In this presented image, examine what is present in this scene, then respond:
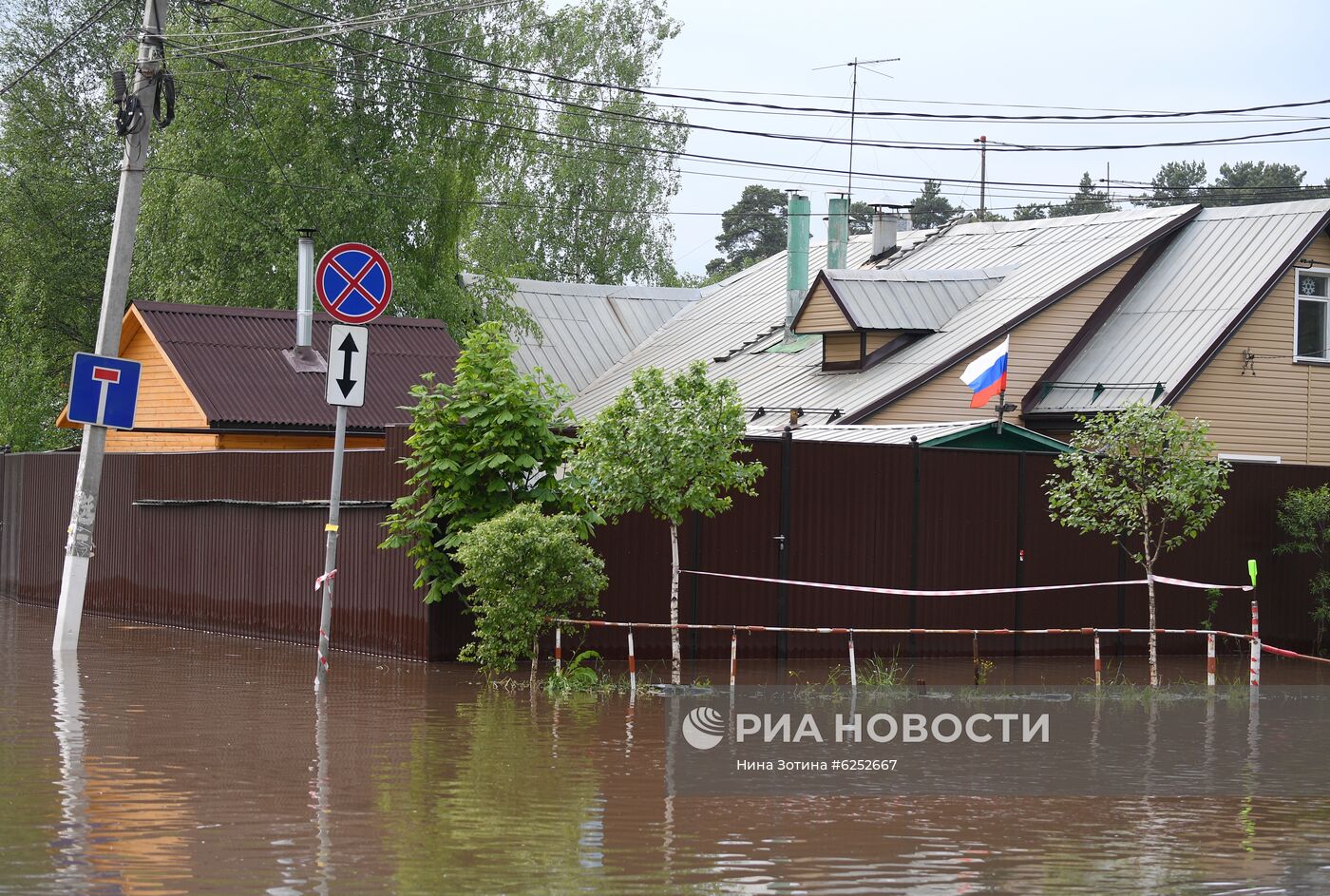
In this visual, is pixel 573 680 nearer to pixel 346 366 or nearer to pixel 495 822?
pixel 346 366

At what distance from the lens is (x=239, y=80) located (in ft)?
128

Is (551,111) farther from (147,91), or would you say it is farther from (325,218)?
(147,91)

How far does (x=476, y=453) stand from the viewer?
18.0 meters

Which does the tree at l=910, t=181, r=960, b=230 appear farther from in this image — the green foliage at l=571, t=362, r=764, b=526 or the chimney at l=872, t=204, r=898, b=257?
the green foliage at l=571, t=362, r=764, b=526

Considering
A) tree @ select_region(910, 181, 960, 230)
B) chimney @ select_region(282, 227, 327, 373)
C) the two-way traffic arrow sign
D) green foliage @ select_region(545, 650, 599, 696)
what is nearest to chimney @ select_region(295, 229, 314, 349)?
chimney @ select_region(282, 227, 327, 373)

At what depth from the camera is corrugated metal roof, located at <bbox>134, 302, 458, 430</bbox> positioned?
2772 centimetres

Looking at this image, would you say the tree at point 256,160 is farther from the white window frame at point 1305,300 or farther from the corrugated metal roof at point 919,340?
the white window frame at point 1305,300

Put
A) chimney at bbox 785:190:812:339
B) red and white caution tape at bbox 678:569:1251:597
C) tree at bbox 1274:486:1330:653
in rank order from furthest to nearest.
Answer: chimney at bbox 785:190:812:339 → tree at bbox 1274:486:1330:653 → red and white caution tape at bbox 678:569:1251:597

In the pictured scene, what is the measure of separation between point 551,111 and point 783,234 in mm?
45777

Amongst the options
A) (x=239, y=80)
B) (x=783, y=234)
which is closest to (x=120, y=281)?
(x=239, y=80)

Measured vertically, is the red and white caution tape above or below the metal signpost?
below

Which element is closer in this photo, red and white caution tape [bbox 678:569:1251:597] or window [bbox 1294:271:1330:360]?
red and white caution tape [bbox 678:569:1251:597]

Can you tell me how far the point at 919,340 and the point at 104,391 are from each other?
16.5 metres

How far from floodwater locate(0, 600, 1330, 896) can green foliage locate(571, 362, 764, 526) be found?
2809mm
